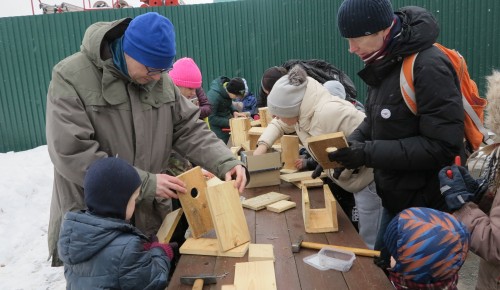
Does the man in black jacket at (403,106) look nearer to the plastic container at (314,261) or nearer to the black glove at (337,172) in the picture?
the black glove at (337,172)

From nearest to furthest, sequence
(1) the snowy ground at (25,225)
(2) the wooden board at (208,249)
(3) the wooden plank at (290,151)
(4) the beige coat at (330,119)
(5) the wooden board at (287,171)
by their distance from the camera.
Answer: (2) the wooden board at (208,249) → (4) the beige coat at (330,119) → (5) the wooden board at (287,171) → (3) the wooden plank at (290,151) → (1) the snowy ground at (25,225)

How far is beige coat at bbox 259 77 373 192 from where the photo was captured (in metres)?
2.81

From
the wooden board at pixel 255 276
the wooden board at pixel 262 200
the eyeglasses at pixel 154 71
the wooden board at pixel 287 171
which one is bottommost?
the wooden board at pixel 287 171

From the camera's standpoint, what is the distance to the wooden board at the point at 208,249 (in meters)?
2.01

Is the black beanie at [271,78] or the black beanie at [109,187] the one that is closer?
the black beanie at [109,187]

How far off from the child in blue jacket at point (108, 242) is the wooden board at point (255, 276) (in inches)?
11.9

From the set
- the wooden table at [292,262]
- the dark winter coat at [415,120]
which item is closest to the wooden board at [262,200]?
the wooden table at [292,262]

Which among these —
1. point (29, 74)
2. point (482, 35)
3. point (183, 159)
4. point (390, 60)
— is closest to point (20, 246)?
point (183, 159)

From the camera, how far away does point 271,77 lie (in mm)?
4848

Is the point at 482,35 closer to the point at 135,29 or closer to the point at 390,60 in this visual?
the point at 390,60

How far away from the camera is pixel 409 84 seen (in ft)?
6.64

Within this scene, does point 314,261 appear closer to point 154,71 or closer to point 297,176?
point 154,71

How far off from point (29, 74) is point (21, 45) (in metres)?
0.63

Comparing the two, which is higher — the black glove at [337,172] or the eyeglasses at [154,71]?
the eyeglasses at [154,71]
